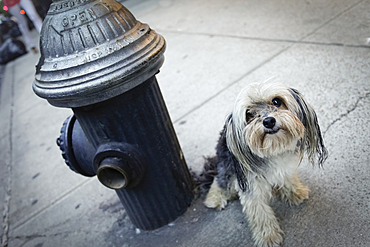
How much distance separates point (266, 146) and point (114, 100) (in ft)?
3.31

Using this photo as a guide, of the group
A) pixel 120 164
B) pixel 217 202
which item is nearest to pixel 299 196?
pixel 217 202

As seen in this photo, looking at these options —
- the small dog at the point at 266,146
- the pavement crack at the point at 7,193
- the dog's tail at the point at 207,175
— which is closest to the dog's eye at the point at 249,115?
the small dog at the point at 266,146

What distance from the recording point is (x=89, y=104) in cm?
192

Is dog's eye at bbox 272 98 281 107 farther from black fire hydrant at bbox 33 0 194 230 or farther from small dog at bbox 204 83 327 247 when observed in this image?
black fire hydrant at bbox 33 0 194 230

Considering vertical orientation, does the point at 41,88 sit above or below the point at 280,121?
above

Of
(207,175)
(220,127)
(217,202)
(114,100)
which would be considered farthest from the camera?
A: (220,127)

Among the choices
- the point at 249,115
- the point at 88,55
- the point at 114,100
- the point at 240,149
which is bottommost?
the point at 240,149

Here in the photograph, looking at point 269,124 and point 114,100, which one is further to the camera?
point 114,100

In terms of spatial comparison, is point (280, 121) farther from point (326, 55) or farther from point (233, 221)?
point (326, 55)

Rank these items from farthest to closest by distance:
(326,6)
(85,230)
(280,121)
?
(326,6) < (85,230) < (280,121)

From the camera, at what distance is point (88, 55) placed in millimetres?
1808

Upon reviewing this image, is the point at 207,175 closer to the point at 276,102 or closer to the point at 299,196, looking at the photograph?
the point at 299,196

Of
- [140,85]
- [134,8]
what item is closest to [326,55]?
[140,85]

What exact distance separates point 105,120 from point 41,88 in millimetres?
439
